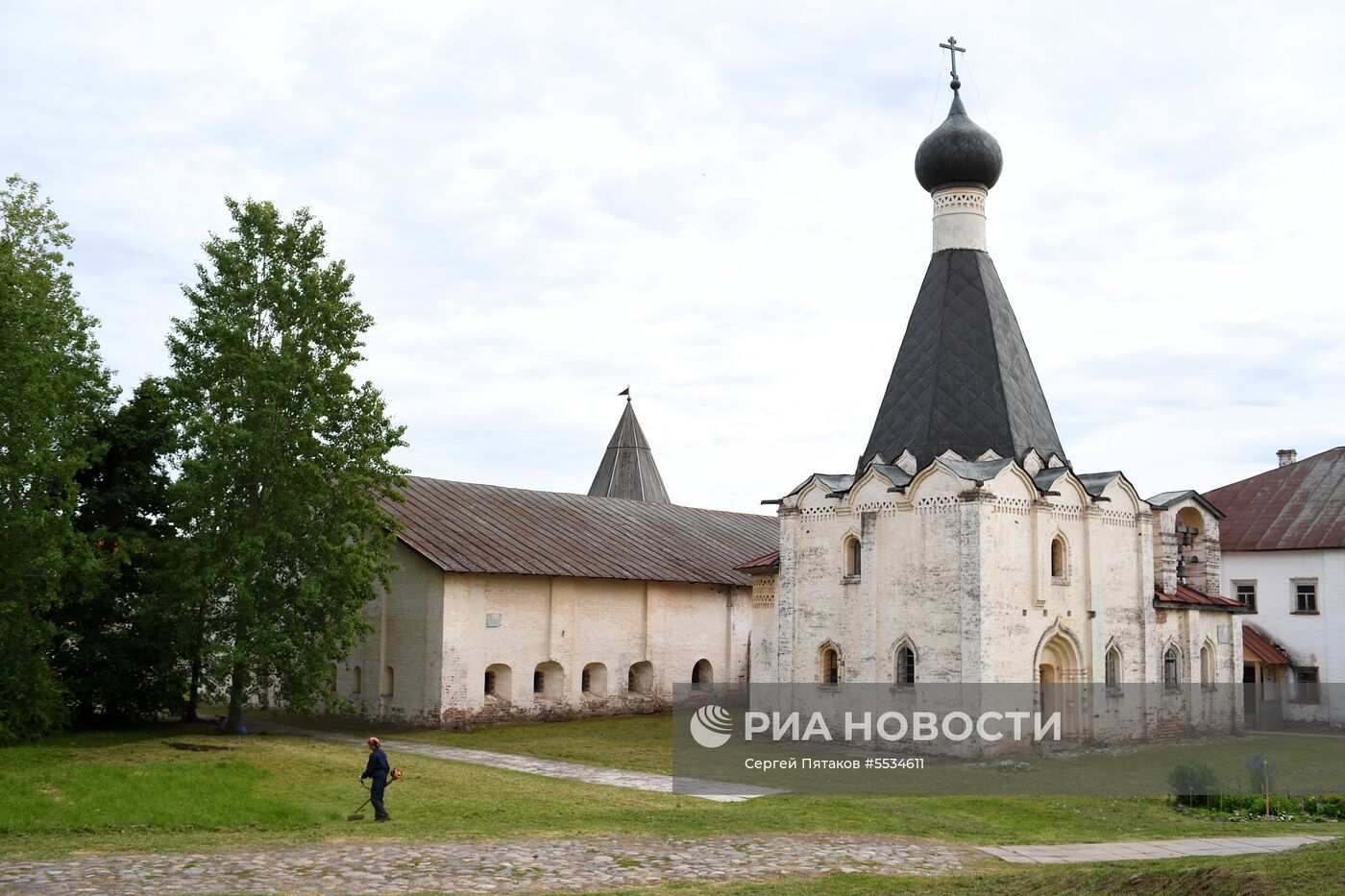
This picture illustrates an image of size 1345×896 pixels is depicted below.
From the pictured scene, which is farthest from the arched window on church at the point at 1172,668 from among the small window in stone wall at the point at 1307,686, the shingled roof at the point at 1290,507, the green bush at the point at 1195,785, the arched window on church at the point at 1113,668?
the green bush at the point at 1195,785

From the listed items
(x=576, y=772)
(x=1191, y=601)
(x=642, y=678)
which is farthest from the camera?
(x=642, y=678)

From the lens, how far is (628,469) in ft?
152

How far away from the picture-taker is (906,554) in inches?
841

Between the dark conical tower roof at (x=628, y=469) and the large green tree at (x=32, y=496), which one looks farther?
the dark conical tower roof at (x=628, y=469)

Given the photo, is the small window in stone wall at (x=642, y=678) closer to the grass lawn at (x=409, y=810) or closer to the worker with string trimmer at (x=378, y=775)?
the grass lawn at (x=409, y=810)

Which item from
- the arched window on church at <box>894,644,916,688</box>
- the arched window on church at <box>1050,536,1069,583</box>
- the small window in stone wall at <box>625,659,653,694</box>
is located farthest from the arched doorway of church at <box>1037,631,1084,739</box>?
the small window in stone wall at <box>625,659,653,694</box>

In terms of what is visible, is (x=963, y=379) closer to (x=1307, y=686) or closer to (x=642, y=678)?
(x=642, y=678)

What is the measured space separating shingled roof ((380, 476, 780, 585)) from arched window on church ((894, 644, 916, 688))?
359 inches

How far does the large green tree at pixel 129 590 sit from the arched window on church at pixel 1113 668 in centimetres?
1808

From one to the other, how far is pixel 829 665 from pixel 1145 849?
1091 centimetres

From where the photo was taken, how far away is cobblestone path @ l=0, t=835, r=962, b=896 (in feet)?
32.2

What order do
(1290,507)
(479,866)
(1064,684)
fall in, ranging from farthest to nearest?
1. (1290,507)
2. (1064,684)
3. (479,866)

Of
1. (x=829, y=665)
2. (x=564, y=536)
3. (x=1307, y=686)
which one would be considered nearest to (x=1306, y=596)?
(x=1307, y=686)

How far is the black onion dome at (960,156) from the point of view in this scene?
23.6m
